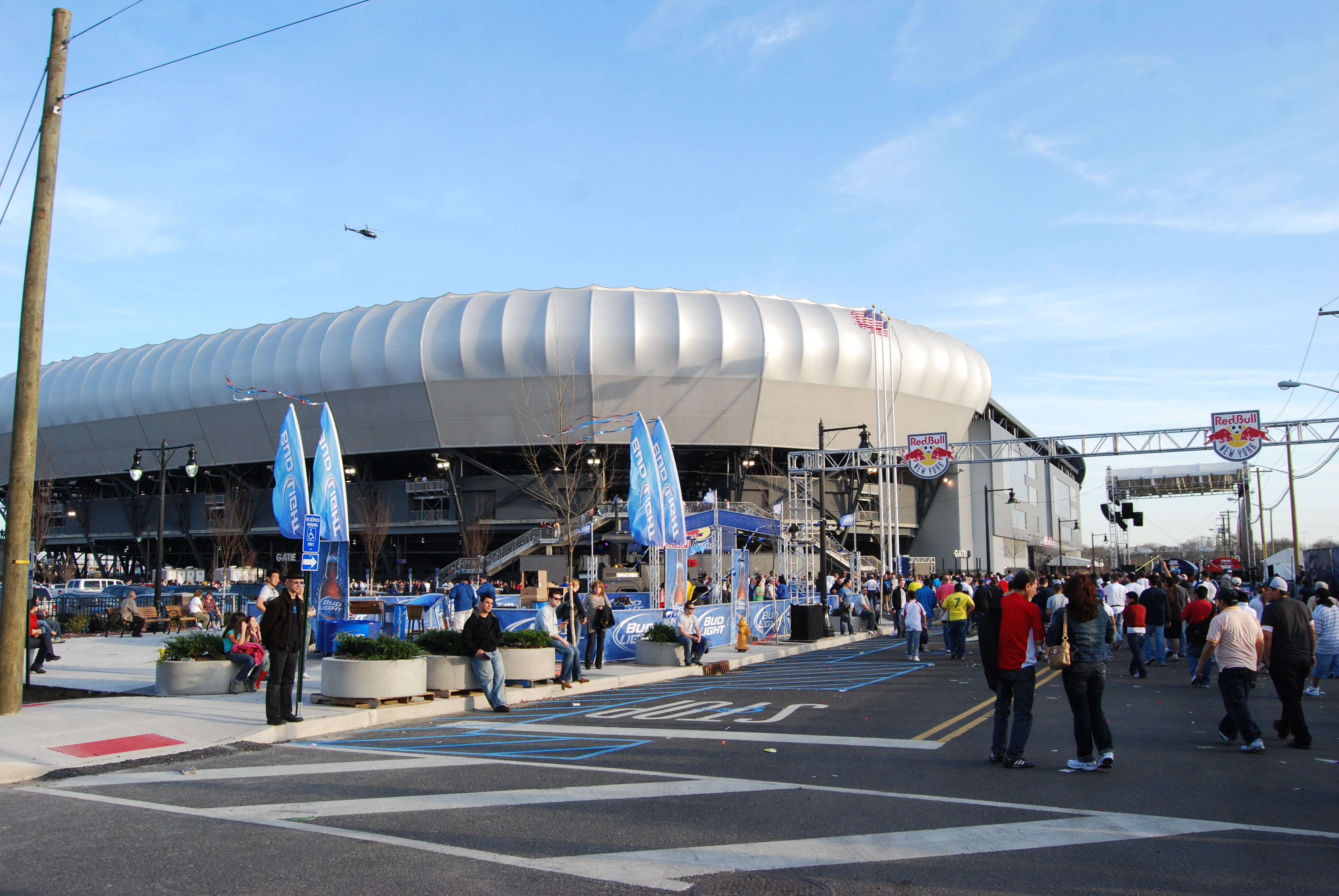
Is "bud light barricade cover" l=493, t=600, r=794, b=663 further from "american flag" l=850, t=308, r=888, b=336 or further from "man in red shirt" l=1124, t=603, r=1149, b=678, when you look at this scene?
"american flag" l=850, t=308, r=888, b=336

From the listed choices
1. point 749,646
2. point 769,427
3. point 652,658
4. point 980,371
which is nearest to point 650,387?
point 769,427

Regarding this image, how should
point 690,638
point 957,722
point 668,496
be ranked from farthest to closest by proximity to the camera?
point 668,496 < point 690,638 < point 957,722

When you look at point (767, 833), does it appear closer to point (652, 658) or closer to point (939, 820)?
point (939, 820)

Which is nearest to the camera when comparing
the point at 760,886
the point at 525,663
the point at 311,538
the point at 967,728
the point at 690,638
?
the point at 760,886

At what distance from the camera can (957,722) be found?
11.2 meters

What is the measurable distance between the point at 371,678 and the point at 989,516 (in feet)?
180

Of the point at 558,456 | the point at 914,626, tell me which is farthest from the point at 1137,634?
the point at 558,456

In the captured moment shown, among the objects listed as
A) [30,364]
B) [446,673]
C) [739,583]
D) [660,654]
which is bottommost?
[660,654]

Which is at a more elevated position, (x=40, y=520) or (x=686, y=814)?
(x=40, y=520)

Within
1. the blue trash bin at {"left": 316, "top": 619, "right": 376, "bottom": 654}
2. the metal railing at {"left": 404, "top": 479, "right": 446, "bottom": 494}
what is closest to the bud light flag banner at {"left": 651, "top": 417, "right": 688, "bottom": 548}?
the blue trash bin at {"left": 316, "top": 619, "right": 376, "bottom": 654}

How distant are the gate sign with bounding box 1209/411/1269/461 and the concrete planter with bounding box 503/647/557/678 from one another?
85.1ft

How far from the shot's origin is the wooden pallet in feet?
38.8

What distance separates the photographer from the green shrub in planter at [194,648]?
43.5 ft

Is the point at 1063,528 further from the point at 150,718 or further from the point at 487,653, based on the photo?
the point at 150,718
